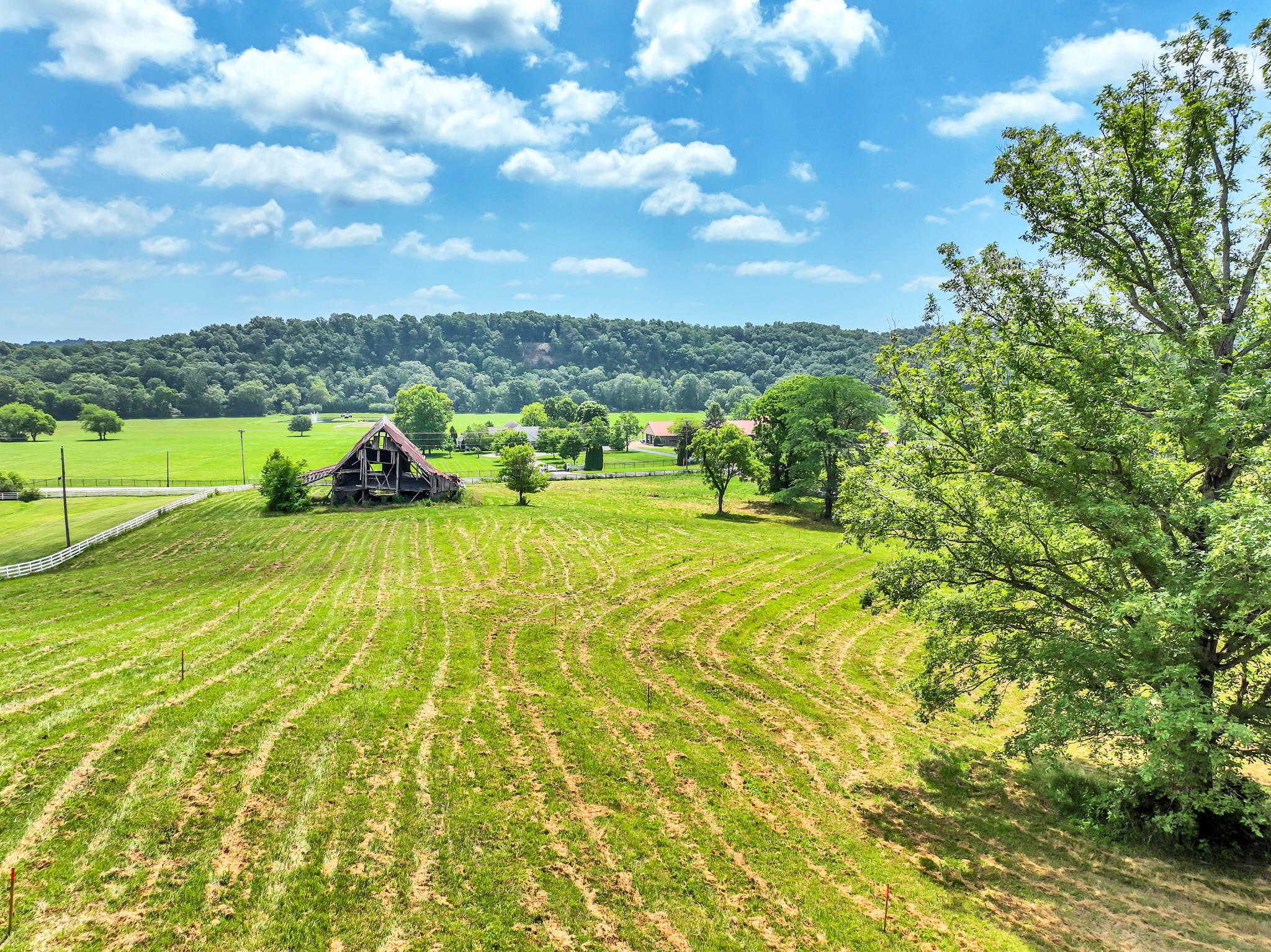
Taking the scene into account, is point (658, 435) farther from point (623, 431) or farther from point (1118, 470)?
point (1118, 470)

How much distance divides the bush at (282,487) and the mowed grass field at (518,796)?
2252 cm

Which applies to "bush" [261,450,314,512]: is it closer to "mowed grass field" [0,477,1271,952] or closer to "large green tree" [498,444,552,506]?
"large green tree" [498,444,552,506]

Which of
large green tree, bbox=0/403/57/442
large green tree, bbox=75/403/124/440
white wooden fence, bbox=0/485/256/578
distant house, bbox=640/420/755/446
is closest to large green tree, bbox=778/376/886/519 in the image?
white wooden fence, bbox=0/485/256/578

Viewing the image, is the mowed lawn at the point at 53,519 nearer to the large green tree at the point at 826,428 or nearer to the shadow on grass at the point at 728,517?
the shadow on grass at the point at 728,517

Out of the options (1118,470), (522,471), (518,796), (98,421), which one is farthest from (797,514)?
(98,421)

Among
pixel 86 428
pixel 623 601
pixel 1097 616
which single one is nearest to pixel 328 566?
pixel 623 601

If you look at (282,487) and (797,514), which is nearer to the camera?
(282,487)

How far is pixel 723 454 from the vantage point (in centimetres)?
4750

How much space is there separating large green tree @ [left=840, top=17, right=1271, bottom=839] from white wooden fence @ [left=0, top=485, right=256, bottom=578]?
39.0 m

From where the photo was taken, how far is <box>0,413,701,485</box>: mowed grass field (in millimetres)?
76688

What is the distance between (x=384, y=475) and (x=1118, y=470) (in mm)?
49340

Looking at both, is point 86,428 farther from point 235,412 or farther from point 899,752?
point 899,752

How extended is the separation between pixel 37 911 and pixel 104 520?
46.4 m

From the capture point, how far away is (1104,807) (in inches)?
473
